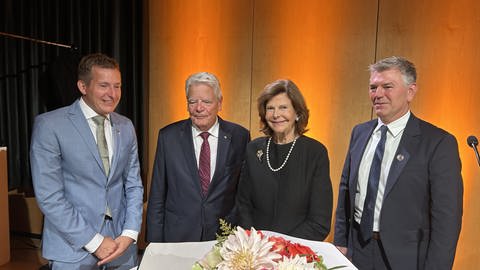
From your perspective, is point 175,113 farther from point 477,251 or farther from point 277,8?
point 477,251

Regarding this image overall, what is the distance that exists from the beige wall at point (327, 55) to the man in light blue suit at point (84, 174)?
6.52 feet

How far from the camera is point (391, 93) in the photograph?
1926mm

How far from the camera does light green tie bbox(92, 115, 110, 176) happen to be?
2.04m

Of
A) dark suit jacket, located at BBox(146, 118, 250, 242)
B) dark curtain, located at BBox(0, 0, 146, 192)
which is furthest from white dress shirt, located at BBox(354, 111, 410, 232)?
dark curtain, located at BBox(0, 0, 146, 192)

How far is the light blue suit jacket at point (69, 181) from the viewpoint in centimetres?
190

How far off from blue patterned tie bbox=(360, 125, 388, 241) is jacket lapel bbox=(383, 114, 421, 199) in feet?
0.21

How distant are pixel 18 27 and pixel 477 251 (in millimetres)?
4853

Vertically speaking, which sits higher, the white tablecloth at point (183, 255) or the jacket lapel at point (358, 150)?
the jacket lapel at point (358, 150)

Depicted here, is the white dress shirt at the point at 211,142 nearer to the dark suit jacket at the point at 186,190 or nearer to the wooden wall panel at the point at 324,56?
the dark suit jacket at the point at 186,190

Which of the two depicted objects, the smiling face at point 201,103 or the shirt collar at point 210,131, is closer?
the smiling face at point 201,103

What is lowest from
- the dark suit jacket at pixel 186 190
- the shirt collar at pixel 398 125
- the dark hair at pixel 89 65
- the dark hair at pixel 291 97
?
the dark suit jacket at pixel 186 190

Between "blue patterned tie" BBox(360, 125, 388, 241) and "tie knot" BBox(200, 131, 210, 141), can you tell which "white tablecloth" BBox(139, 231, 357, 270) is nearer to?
"blue patterned tie" BBox(360, 125, 388, 241)

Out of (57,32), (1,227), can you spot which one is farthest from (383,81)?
(1,227)

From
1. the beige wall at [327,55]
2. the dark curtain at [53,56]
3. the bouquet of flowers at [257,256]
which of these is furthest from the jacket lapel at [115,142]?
the beige wall at [327,55]
